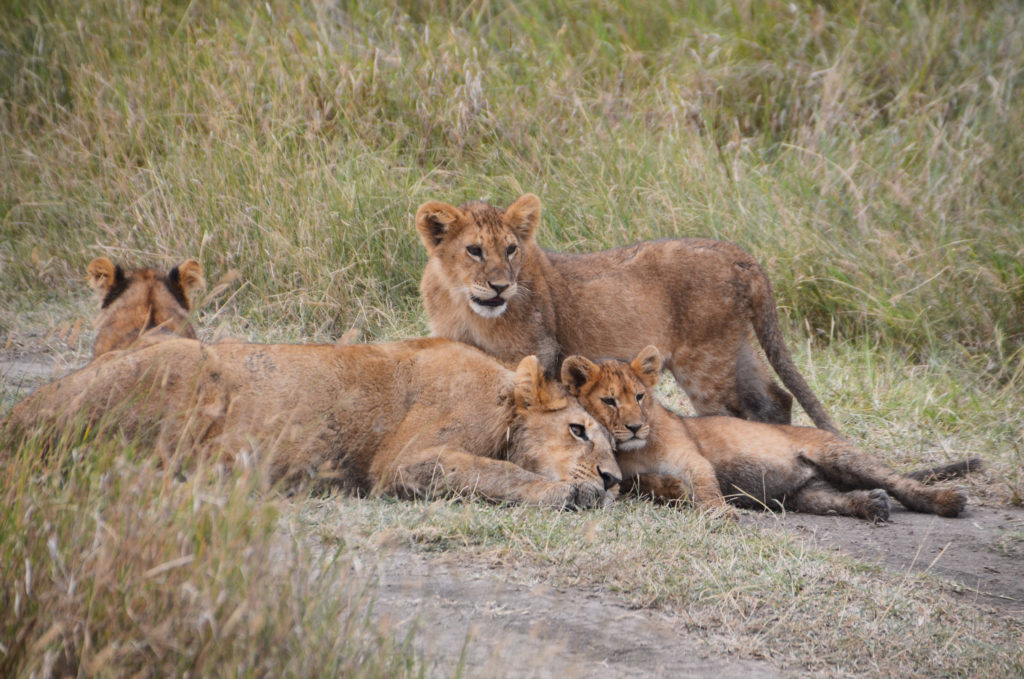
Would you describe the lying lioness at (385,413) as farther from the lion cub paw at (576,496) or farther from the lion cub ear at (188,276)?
the lion cub ear at (188,276)

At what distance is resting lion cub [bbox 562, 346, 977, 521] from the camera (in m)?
4.98

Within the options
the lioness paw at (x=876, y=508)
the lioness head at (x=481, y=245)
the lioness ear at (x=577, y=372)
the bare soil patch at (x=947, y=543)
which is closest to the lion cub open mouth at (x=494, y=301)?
the lioness head at (x=481, y=245)

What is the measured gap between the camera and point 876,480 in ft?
17.3

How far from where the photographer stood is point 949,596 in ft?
A: 13.8

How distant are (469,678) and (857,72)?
8.42m

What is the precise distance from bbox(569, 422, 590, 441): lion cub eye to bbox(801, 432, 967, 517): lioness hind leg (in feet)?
4.02

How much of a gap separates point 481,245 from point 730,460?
1607mm

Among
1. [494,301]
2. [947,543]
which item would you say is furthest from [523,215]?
[947,543]

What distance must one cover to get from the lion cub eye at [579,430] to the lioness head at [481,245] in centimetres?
91

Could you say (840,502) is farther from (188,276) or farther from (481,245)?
(188,276)

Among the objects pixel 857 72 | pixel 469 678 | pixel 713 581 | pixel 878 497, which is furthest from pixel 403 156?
pixel 469 678

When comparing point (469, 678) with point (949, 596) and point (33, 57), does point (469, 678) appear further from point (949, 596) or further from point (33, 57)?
point (33, 57)

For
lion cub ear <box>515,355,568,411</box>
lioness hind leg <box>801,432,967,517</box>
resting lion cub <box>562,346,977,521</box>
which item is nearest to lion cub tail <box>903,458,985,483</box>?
resting lion cub <box>562,346,977,521</box>

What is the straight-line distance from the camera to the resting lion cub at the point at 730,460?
4980 millimetres
